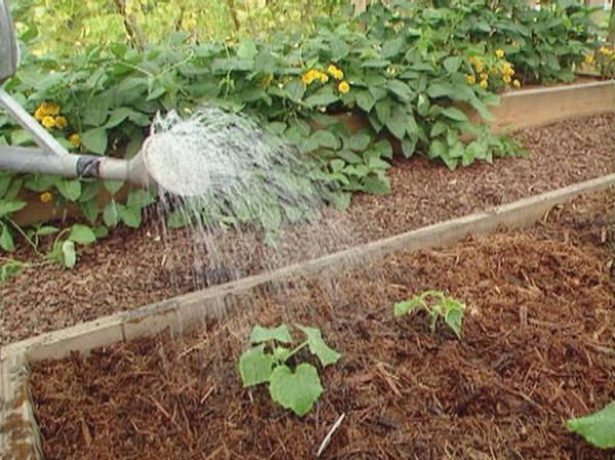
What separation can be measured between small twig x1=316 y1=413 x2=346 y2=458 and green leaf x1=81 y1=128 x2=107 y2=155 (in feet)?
3.85

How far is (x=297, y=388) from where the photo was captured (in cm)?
116

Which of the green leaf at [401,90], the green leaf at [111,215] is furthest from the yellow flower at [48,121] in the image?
the green leaf at [401,90]

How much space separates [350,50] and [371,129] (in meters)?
0.33

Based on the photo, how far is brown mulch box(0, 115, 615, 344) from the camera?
1590 millimetres

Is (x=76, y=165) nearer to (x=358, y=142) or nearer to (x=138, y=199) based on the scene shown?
(x=138, y=199)

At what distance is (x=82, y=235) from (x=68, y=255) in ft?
0.38

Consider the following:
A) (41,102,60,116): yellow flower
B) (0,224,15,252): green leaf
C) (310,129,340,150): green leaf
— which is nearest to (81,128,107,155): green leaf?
(41,102,60,116): yellow flower

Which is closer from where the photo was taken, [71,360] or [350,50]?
[71,360]

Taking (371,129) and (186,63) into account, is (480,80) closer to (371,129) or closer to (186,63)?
(371,129)

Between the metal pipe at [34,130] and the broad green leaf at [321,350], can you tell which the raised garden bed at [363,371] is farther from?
the metal pipe at [34,130]

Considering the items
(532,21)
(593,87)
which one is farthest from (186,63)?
(593,87)

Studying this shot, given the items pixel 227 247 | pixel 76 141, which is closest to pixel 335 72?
pixel 227 247

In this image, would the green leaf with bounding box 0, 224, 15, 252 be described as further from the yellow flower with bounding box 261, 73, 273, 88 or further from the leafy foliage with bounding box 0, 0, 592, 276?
the yellow flower with bounding box 261, 73, 273, 88

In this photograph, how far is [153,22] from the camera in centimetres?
361
